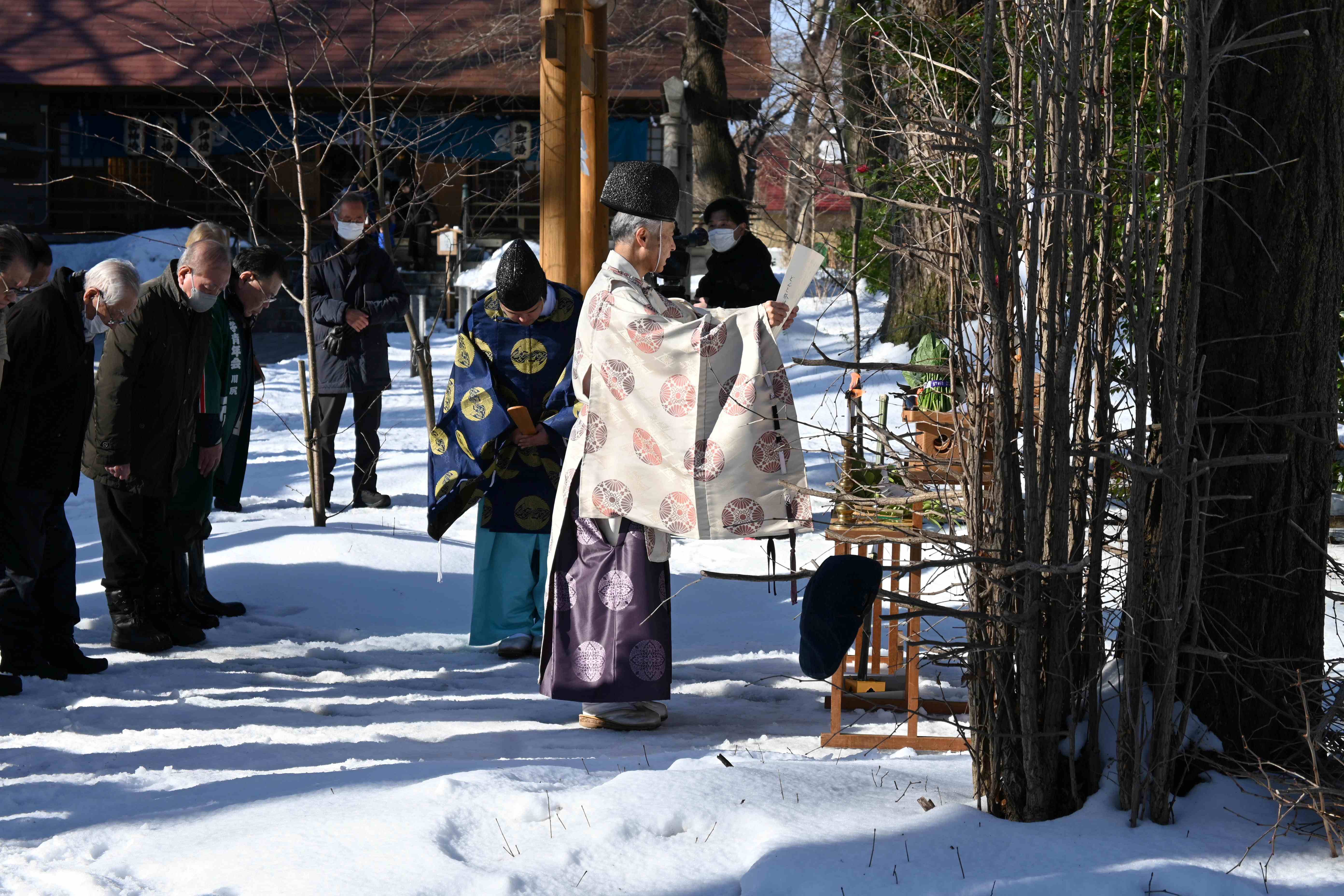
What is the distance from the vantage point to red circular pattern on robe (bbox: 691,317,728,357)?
3.95 meters

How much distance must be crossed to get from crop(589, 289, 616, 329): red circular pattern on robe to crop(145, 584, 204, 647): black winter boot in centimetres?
240

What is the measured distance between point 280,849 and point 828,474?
6.56 metres

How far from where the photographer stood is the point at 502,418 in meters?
5.03

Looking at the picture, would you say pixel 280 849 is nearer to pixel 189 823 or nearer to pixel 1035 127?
pixel 189 823

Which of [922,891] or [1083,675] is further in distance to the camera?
[1083,675]

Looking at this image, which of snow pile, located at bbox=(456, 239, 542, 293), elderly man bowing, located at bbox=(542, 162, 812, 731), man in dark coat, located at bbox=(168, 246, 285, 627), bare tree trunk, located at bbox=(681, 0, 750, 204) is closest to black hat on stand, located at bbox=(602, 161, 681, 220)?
elderly man bowing, located at bbox=(542, 162, 812, 731)

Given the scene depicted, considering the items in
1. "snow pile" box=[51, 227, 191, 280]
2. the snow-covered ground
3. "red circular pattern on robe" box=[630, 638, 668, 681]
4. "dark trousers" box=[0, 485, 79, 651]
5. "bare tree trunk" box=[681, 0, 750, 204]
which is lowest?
the snow-covered ground

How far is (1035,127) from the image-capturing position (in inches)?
95.0

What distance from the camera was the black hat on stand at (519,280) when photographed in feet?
16.3

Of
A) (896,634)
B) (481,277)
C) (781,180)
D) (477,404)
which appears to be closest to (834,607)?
(896,634)

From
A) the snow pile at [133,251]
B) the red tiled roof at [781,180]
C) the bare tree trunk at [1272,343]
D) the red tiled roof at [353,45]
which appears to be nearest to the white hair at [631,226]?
the red tiled roof at [781,180]

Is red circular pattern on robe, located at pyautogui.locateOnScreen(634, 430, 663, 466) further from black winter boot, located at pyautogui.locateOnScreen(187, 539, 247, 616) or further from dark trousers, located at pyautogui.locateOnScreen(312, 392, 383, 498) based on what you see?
dark trousers, located at pyautogui.locateOnScreen(312, 392, 383, 498)

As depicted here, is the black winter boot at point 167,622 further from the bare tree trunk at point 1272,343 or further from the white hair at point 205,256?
the bare tree trunk at point 1272,343

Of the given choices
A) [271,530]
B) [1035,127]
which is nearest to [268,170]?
[271,530]
